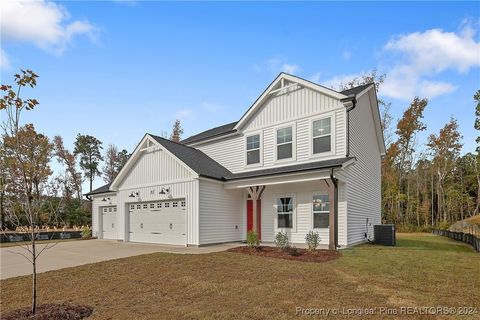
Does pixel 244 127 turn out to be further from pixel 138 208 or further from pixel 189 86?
pixel 138 208

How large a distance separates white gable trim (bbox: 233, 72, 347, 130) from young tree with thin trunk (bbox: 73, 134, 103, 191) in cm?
3242

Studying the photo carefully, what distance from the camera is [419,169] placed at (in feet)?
119

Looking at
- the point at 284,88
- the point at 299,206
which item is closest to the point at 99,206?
the point at 299,206

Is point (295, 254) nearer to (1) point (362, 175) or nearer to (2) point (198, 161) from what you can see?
(1) point (362, 175)

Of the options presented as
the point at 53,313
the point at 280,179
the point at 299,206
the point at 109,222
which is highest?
the point at 280,179

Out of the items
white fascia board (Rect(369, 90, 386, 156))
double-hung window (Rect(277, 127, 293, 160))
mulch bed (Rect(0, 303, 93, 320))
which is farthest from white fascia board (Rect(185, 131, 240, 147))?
mulch bed (Rect(0, 303, 93, 320))

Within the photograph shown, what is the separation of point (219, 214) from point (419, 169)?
30.8m

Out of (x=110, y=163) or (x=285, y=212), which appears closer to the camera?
(x=285, y=212)

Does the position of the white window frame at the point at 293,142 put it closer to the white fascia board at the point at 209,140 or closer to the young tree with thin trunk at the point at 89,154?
the white fascia board at the point at 209,140

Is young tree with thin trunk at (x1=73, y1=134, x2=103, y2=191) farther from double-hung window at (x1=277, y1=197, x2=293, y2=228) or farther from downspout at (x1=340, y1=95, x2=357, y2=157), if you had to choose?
downspout at (x1=340, y1=95, x2=357, y2=157)

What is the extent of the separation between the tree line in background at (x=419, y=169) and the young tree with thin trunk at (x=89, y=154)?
3326cm

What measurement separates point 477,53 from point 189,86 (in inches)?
575

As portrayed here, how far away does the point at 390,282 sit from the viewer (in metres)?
6.54

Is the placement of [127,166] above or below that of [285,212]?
above
